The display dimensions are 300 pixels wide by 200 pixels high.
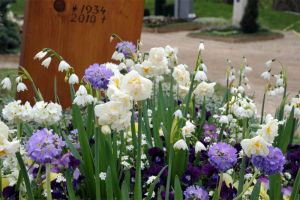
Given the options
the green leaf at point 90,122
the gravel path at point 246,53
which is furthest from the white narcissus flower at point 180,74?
A: the gravel path at point 246,53

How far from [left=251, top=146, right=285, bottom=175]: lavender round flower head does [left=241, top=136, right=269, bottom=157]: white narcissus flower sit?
0.04 m

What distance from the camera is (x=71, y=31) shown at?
562cm

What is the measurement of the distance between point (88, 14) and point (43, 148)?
401 cm

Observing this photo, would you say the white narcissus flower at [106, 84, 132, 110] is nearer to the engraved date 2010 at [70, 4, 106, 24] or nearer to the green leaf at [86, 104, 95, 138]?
the green leaf at [86, 104, 95, 138]

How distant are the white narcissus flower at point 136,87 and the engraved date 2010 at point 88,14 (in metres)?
3.96

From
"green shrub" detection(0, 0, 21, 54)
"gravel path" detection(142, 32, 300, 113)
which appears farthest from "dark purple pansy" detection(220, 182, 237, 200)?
"green shrub" detection(0, 0, 21, 54)

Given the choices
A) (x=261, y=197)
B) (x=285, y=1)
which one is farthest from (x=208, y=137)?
(x=285, y=1)

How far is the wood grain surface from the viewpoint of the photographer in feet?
17.9

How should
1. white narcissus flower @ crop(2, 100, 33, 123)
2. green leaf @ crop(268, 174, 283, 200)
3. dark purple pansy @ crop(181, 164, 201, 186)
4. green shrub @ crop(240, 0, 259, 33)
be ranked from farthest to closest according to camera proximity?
green shrub @ crop(240, 0, 259, 33) < dark purple pansy @ crop(181, 164, 201, 186) < green leaf @ crop(268, 174, 283, 200) < white narcissus flower @ crop(2, 100, 33, 123)

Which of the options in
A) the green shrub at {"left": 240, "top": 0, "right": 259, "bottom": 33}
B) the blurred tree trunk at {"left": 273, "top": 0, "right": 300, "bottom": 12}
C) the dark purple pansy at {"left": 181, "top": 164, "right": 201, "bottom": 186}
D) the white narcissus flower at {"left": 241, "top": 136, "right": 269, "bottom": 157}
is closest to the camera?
the white narcissus flower at {"left": 241, "top": 136, "right": 269, "bottom": 157}

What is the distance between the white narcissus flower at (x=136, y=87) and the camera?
168cm

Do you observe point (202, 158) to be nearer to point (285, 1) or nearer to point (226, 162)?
point (226, 162)

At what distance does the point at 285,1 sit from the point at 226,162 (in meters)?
29.7

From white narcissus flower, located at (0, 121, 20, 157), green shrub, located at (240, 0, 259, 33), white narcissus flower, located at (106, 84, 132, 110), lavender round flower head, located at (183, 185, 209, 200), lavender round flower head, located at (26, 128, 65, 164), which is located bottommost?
green shrub, located at (240, 0, 259, 33)
